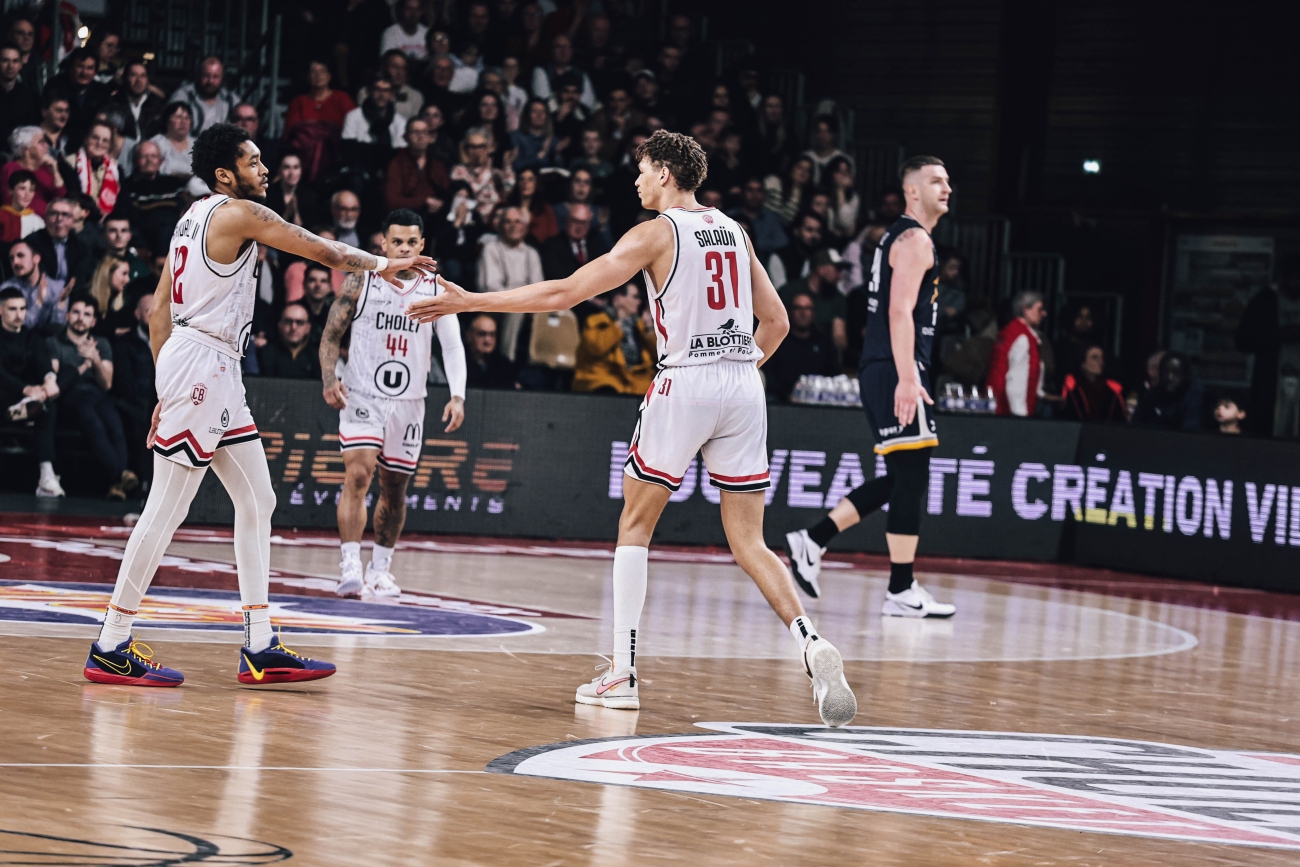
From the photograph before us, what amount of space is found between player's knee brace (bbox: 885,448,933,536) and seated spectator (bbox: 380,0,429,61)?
898cm

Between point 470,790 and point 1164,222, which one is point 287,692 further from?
point 1164,222

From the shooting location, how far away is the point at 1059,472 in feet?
46.4

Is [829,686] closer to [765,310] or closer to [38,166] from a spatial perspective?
[765,310]

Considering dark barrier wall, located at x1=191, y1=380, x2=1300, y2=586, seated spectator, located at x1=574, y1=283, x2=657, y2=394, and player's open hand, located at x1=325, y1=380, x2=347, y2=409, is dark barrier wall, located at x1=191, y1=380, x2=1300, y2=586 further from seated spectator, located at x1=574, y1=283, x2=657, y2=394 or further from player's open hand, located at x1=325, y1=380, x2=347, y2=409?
player's open hand, located at x1=325, y1=380, x2=347, y2=409

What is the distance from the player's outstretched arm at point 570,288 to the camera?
6340 millimetres

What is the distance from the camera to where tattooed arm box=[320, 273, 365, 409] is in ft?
30.3

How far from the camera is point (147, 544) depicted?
642cm

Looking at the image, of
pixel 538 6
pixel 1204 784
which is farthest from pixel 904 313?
pixel 538 6

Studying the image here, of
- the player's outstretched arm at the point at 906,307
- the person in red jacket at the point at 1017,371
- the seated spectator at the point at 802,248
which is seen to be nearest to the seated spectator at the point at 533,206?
the seated spectator at the point at 802,248

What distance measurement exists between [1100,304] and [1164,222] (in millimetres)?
1149

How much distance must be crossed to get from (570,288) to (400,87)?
420 inches

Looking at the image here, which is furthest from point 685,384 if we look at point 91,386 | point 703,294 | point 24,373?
point 24,373

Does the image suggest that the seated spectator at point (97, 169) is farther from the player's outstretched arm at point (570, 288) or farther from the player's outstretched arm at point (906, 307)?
the player's outstretched arm at point (570, 288)

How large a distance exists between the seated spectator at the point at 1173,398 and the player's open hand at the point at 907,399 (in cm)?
605
